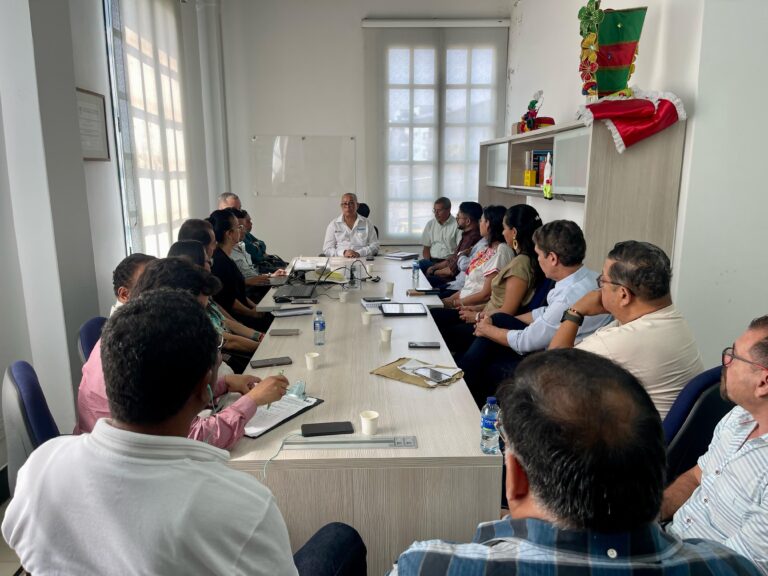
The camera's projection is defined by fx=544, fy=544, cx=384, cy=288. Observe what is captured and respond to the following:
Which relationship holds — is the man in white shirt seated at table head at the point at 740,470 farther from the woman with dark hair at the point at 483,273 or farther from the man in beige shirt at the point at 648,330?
the woman with dark hair at the point at 483,273

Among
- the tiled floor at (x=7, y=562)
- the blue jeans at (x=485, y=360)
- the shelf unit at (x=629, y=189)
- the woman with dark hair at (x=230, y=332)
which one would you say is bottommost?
the tiled floor at (x=7, y=562)

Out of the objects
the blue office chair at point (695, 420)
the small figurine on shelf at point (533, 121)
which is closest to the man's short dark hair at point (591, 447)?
the blue office chair at point (695, 420)

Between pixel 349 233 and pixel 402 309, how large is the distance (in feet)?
8.16

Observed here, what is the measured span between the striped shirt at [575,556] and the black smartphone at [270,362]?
1.56 meters

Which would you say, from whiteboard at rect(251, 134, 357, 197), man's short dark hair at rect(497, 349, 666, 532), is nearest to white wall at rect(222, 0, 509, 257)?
whiteboard at rect(251, 134, 357, 197)

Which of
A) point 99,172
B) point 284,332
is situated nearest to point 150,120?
point 99,172

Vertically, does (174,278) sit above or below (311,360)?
above

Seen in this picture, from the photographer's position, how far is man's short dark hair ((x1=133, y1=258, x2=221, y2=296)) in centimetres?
165

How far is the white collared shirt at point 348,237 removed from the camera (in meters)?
5.49

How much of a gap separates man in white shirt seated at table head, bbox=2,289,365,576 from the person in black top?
253cm

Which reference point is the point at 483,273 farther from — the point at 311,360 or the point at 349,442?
the point at 349,442

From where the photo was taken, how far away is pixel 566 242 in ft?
8.51

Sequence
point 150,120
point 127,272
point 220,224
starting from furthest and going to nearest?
point 150,120, point 220,224, point 127,272

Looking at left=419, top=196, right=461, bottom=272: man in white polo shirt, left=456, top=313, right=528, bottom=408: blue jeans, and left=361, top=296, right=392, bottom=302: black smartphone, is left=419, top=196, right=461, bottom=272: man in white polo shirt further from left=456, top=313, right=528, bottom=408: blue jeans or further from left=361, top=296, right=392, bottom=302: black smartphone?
left=456, top=313, right=528, bottom=408: blue jeans
